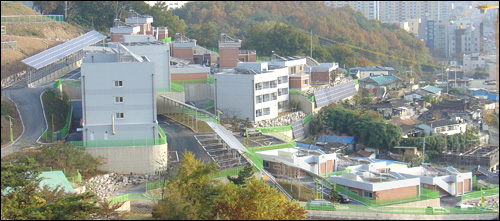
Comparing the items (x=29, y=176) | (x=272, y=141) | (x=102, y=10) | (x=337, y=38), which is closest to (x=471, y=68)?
(x=337, y=38)

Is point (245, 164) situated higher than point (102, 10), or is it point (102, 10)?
point (102, 10)

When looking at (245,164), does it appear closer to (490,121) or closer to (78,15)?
(490,121)

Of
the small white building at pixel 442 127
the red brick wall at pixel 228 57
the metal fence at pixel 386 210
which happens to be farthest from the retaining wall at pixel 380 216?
the red brick wall at pixel 228 57

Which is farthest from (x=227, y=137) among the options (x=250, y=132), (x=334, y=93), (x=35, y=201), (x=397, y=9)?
(x=397, y=9)

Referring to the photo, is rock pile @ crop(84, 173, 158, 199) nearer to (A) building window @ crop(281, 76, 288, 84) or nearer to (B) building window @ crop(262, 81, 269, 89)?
(B) building window @ crop(262, 81, 269, 89)

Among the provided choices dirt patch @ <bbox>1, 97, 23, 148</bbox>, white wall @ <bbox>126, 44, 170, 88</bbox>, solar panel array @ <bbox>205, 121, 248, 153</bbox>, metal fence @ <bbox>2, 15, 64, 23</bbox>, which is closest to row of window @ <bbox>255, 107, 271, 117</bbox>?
white wall @ <bbox>126, 44, 170, 88</bbox>

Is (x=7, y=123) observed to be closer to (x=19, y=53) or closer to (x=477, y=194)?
(x=19, y=53)
